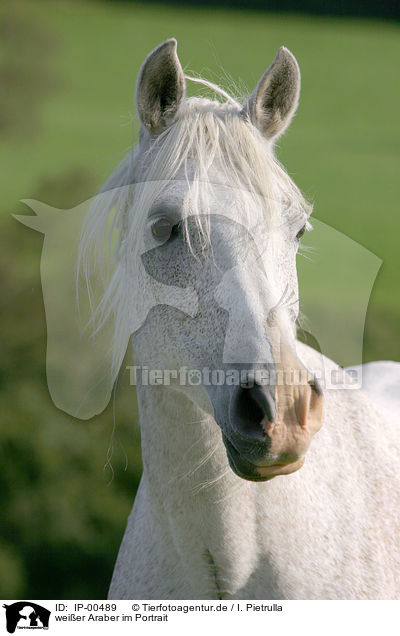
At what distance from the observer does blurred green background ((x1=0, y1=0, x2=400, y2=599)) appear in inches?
117

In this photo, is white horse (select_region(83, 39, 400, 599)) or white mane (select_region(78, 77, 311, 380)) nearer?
white horse (select_region(83, 39, 400, 599))

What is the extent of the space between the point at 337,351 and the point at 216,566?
79.2 inches

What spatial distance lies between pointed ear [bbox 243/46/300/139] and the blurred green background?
3.39 feet

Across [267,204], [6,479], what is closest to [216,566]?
[267,204]

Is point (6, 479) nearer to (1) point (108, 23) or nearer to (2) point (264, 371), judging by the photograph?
(2) point (264, 371)

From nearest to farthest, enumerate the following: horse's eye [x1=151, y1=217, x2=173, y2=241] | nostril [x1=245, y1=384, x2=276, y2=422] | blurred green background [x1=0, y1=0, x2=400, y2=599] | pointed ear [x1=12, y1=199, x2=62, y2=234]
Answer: nostril [x1=245, y1=384, x2=276, y2=422]
horse's eye [x1=151, y1=217, x2=173, y2=241]
pointed ear [x1=12, y1=199, x2=62, y2=234]
blurred green background [x1=0, y1=0, x2=400, y2=599]

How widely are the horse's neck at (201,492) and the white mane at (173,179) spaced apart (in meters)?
0.21

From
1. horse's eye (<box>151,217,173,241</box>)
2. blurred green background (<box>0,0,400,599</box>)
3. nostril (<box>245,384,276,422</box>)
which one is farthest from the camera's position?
blurred green background (<box>0,0,400,599</box>)

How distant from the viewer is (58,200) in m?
3.31
